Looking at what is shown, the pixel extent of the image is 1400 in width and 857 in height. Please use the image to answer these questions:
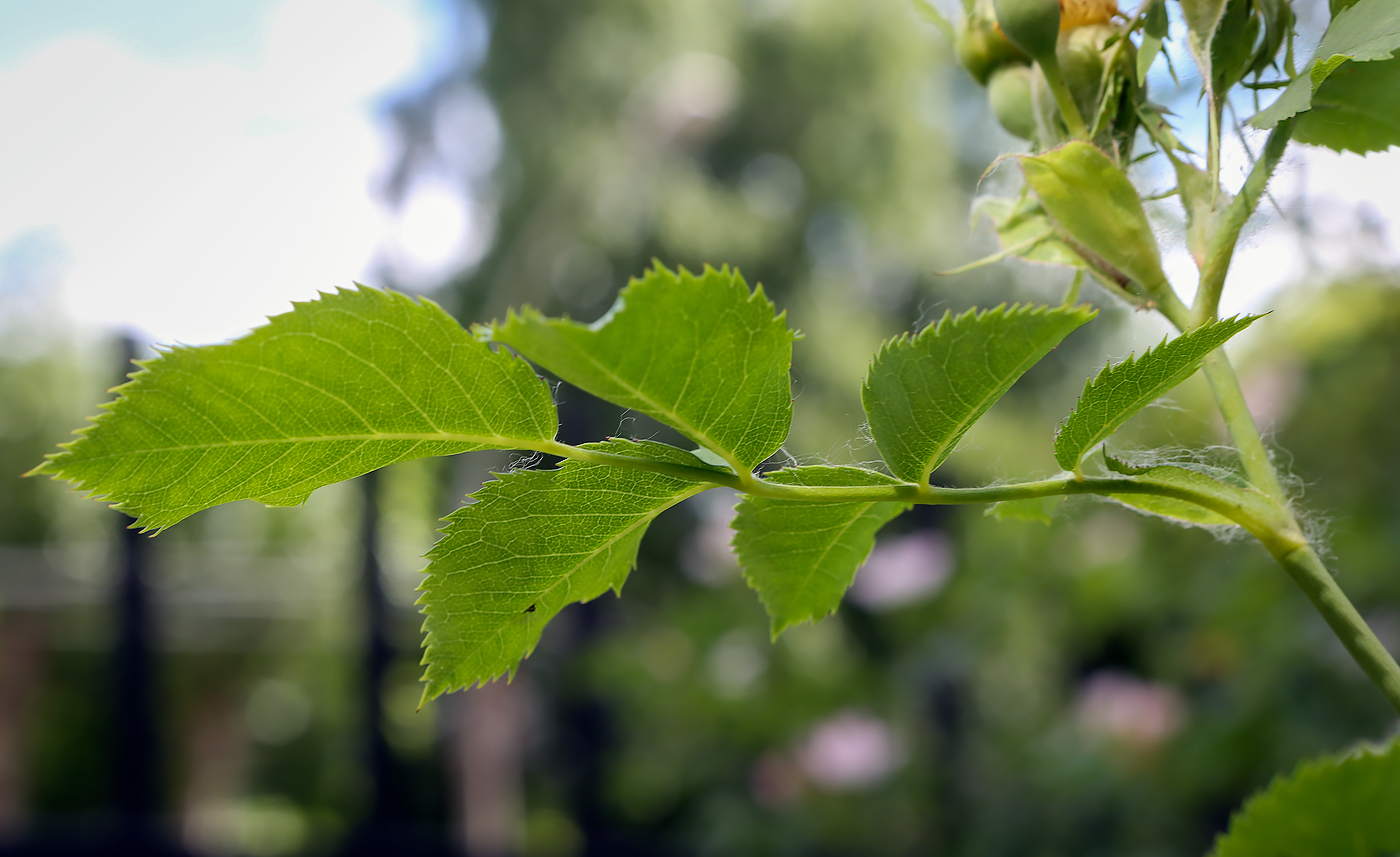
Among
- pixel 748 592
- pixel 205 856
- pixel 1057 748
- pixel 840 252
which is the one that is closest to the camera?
pixel 1057 748

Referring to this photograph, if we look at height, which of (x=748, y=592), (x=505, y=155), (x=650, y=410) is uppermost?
(x=505, y=155)

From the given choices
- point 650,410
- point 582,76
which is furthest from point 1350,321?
point 582,76

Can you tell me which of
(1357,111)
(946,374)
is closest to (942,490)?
(946,374)

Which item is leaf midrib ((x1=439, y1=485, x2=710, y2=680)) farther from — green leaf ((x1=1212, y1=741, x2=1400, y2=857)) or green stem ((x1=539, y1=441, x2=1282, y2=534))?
green leaf ((x1=1212, y1=741, x2=1400, y2=857))

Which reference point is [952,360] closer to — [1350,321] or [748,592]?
[1350,321]

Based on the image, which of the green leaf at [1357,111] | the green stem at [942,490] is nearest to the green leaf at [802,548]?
the green stem at [942,490]

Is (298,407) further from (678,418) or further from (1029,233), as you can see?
(1029,233)

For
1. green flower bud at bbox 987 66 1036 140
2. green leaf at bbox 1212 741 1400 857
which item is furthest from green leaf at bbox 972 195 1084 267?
green leaf at bbox 1212 741 1400 857

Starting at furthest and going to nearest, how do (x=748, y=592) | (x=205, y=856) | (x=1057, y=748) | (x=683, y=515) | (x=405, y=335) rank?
(x=683, y=515) < (x=205, y=856) < (x=748, y=592) < (x=1057, y=748) < (x=405, y=335)
